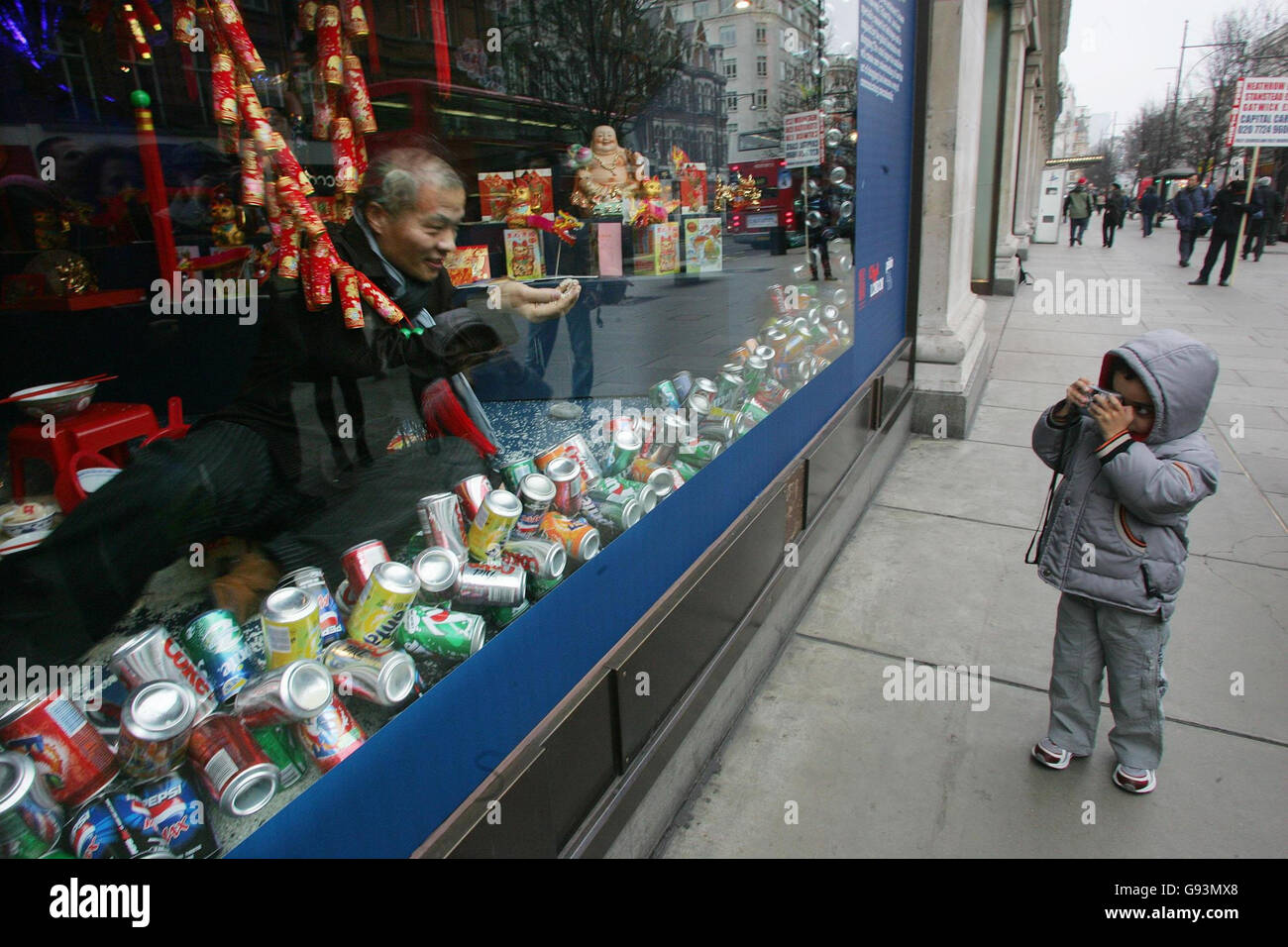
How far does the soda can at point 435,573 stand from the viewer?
175 centimetres

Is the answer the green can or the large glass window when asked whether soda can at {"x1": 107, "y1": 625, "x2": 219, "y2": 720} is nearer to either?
the large glass window

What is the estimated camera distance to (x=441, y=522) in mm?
1914

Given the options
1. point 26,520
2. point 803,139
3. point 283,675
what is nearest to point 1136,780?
point 283,675

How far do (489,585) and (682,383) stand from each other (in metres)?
1.57

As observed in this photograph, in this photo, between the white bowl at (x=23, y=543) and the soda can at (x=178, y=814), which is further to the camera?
the white bowl at (x=23, y=543)

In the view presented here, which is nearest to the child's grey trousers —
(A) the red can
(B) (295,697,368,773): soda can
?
(B) (295,697,368,773): soda can

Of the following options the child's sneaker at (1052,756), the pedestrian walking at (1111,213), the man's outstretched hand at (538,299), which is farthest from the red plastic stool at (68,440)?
the pedestrian walking at (1111,213)

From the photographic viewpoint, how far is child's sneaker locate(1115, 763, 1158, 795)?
248 centimetres

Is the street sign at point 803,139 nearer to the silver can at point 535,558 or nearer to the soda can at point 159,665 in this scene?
the silver can at point 535,558

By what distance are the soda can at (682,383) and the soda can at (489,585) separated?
4.59ft

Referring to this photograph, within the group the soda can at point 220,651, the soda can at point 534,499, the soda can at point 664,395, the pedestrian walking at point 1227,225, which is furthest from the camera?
the pedestrian walking at point 1227,225

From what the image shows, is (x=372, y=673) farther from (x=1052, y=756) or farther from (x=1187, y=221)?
(x=1187, y=221)

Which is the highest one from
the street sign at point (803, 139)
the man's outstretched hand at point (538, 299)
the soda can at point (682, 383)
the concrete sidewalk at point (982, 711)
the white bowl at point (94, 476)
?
the street sign at point (803, 139)
